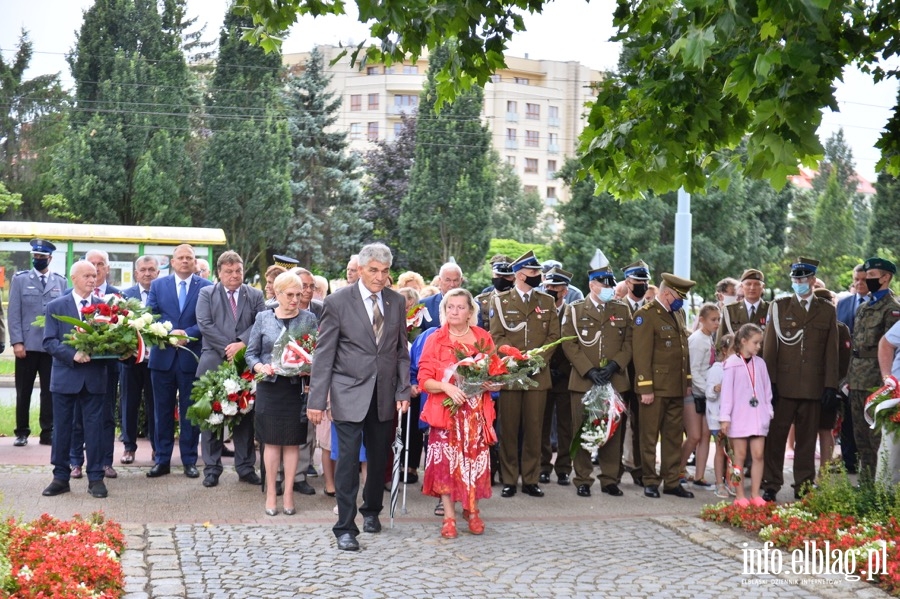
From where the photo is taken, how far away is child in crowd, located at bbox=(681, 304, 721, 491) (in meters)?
11.1

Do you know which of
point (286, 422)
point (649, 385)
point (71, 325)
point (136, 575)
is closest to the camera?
point (136, 575)

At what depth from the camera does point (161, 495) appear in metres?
9.81

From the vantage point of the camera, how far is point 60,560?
21.4 ft

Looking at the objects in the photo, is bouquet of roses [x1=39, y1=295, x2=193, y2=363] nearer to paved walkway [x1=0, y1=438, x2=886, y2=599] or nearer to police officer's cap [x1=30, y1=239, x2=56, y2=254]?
paved walkway [x1=0, y1=438, x2=886, y2=599]

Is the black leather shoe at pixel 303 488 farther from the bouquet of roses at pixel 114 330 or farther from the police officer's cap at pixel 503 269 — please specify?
the police officer's cap at pixel 503 269

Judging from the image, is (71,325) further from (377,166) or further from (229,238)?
(377,166)

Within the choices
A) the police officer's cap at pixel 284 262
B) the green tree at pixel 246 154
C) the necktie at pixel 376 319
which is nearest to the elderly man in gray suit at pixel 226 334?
the police officer's cap at pixel 284 262

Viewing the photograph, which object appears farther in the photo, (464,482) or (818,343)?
(818,343)

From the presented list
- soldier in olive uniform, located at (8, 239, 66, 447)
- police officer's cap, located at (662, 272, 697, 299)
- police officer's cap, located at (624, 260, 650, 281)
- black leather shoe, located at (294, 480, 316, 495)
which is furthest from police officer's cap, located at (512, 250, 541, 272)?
soldier in olive uniform, located at (8, 239, 66, 447)

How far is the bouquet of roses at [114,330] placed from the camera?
9.53 metres

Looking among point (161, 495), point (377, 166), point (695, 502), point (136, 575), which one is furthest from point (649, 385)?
point (377, 166)

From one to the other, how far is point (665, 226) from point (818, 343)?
116 ft

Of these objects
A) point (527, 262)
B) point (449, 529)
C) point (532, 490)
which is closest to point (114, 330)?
point (449, 529)

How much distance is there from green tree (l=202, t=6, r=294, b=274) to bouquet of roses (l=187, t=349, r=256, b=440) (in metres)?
36.0
